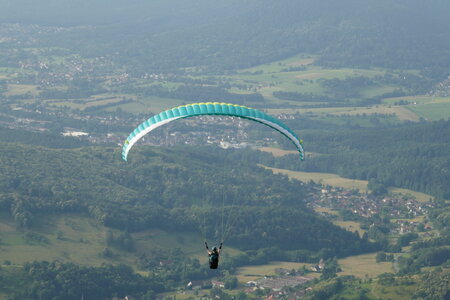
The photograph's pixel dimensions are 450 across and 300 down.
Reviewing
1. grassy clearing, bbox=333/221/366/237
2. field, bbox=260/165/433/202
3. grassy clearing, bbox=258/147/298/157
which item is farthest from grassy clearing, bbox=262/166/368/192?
grassy clearing, bbox=333/221/366/237

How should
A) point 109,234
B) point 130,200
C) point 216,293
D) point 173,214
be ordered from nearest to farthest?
point 216,293 → point 109,234 → point 173,214 → point 130,200

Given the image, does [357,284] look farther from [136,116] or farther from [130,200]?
[136,116]

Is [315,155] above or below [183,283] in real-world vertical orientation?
above

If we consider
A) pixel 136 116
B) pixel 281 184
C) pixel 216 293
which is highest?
pixel 136 116

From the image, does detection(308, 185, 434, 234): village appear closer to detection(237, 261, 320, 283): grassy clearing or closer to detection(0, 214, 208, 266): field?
detection(237, 261, 320, 283): grassy clearing

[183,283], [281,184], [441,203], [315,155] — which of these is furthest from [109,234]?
[315,155]

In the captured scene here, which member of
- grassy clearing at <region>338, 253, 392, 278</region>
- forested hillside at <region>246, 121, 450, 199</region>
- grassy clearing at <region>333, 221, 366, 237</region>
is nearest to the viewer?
grassy clearing at <region>338, 253, 392, 278</region>

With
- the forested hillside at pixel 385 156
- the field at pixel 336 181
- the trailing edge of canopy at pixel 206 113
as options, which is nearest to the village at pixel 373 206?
the field at pixel 336 181
